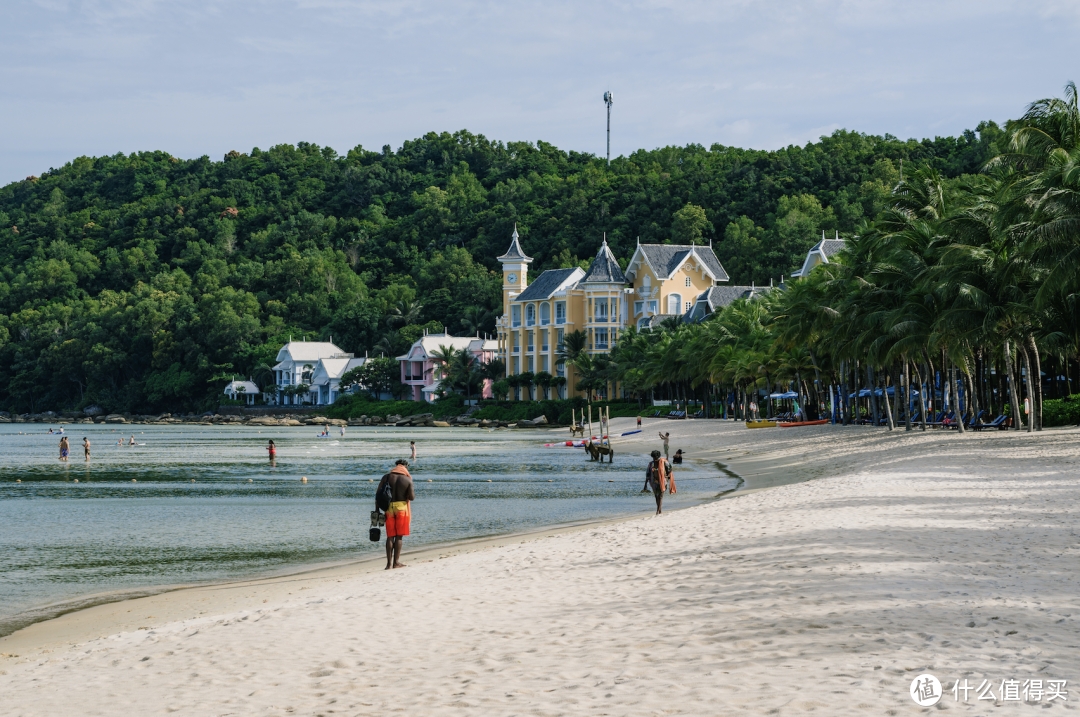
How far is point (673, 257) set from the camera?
98188 mm

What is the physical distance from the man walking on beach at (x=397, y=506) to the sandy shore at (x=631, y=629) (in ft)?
1.34

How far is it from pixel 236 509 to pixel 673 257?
3009 inches

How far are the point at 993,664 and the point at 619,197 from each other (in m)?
124

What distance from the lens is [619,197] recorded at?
12788 cm

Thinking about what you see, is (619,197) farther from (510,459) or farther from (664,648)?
(664,648)

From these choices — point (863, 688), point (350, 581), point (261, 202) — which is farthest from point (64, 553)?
point (261, 202)

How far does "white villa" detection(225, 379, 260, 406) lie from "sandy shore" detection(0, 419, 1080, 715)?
12488 centimetres

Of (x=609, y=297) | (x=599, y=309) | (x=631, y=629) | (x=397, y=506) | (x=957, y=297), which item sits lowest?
(x=631, y=629)

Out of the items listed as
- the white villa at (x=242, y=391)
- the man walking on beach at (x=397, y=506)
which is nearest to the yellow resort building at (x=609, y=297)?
the white villa at (x=242, y=391)

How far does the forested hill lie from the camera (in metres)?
119

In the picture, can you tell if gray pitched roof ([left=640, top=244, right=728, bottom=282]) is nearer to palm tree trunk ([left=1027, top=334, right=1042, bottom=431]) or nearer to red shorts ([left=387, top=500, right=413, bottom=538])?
palm tree trunk ([left=1027, top=334, right=1042, bottom=431])

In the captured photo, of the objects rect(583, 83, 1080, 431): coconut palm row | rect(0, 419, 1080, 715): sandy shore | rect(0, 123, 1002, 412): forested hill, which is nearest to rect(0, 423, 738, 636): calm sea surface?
rect(0, 419, 1080, 715): sandy shore

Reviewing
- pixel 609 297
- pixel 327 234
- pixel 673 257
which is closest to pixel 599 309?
pixel 609 297

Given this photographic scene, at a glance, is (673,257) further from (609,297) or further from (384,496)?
(384,496)
